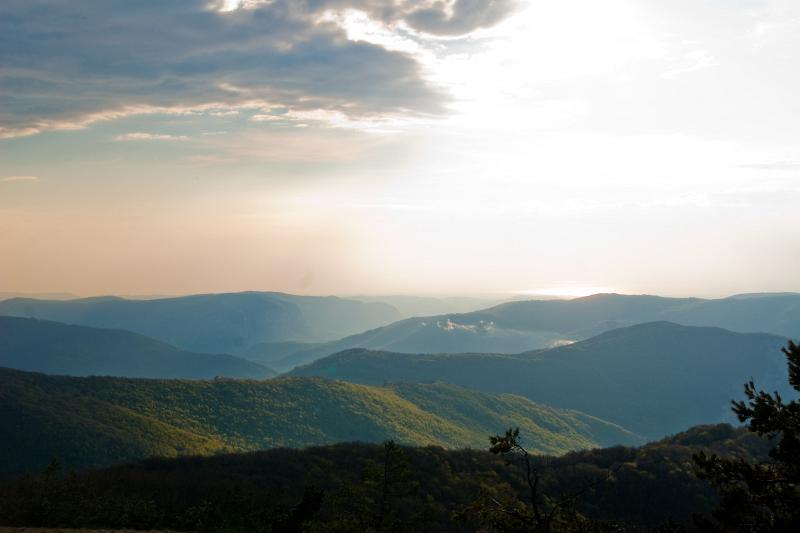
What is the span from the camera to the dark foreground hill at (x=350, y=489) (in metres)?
28.5

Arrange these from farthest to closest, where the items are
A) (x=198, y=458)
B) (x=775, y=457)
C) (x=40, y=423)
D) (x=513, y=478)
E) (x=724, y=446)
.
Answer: (x=40, y=423)
(x=724, y=446)
(x=198, y=458)
(x=513, y=478)
(x=775, y=457)

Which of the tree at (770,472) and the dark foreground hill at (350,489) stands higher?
the tree at (770,472)

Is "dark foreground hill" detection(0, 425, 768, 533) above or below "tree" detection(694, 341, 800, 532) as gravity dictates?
below

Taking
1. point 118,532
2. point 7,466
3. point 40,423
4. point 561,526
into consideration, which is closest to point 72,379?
point 40,423

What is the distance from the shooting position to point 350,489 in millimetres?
26812

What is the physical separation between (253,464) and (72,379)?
12851 cm

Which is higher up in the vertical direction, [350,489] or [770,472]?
[770,472]

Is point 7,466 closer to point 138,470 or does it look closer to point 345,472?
point 138,470

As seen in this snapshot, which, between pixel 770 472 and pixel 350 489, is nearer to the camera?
pixel 770 472

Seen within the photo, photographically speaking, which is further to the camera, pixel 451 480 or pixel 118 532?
pixel 451 480

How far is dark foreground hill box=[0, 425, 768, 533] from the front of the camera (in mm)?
28463

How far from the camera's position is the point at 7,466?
125 meters

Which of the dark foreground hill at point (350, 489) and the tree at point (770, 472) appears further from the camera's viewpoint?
the dark foreground hill at point (350, 489)

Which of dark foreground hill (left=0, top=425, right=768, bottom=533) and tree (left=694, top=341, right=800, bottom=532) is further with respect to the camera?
dark foreground hill (left=0, top=425, right=768, bottom=533)
